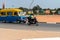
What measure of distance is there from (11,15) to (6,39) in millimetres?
15748

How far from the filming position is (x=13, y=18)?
87.4 ft

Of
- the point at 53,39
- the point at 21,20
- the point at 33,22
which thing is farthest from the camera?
the point at 21,20

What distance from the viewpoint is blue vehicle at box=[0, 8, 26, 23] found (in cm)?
2641

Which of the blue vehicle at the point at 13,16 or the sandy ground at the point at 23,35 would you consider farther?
the blue vehicle at the point at 13,16

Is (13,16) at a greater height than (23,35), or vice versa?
(23,35)

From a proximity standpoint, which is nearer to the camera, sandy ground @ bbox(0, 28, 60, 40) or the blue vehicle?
sandy ground @ bbox(0, 28, 60, 40)

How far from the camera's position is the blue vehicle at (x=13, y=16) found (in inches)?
1040

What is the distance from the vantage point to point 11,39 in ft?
37.3

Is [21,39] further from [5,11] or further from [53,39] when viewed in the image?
[5,11]

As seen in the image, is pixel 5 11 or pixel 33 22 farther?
pixel 5 11

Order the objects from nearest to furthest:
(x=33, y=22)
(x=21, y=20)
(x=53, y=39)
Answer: (x=53, y=39), (x=33, y=22), (x=21, y=20)

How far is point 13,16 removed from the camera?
26609mm

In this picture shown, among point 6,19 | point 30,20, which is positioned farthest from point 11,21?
point 30,20

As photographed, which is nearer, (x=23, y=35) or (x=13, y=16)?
(x=23, y=35)
